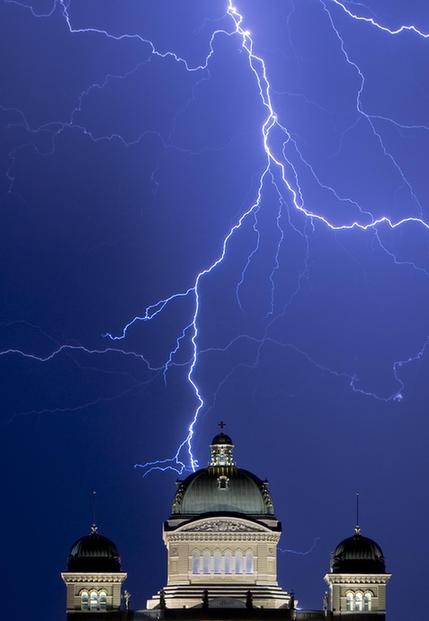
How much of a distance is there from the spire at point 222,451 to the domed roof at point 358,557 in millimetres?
8618

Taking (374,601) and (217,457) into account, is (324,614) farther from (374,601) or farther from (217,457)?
(217,457)

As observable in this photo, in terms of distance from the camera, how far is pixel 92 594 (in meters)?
118

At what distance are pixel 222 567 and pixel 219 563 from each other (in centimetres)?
25

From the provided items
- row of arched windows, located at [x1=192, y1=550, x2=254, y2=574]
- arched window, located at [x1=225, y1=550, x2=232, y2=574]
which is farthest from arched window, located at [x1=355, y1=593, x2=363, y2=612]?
arched window, located at [x1=225, y1=550, x2=232, y2=574]

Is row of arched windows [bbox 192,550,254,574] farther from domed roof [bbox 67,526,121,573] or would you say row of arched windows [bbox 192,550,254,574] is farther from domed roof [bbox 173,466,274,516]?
domed roof [bbox 67,526,121,573]

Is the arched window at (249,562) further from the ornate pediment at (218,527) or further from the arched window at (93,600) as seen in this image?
the arched window at (93,600)

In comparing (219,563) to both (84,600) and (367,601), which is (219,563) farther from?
(367,601)

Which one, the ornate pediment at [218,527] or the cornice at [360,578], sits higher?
the ornate pediment at [218,527]

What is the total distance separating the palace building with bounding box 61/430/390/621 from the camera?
388 feet

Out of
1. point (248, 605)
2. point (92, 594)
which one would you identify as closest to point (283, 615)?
point (248, 605)

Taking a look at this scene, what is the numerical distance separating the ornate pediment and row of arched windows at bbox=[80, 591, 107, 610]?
6.09m

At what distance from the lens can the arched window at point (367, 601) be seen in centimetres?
11825

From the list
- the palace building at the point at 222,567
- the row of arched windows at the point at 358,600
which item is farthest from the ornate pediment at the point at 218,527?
the row of arched windows at the point at 358,600

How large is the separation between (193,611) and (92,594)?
5.08 metres
